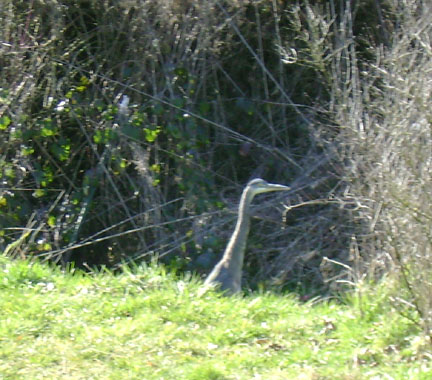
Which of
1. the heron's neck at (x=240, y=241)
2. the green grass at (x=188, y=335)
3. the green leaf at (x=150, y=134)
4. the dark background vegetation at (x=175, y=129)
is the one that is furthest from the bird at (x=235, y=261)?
the green leaf at (x=150, y=134)

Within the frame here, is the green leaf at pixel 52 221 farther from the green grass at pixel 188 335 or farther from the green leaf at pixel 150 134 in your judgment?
the green grass at pixel 188 335

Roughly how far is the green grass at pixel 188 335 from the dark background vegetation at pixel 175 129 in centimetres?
211

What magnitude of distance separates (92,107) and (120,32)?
0.93 m

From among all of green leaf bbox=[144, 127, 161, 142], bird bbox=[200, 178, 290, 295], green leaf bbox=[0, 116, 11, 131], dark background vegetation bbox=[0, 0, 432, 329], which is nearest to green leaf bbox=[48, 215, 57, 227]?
dark background vegetation bbox=[0, 0, 432, 329]

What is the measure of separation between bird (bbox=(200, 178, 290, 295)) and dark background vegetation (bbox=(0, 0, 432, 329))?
109cm

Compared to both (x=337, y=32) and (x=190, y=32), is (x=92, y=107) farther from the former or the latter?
(x=337, y=32)

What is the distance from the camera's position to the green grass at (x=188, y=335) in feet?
19.1

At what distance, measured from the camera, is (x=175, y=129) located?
1002 centimetres

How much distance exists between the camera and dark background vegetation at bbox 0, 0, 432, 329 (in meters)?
9.74

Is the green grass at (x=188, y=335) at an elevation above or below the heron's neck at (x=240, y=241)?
below

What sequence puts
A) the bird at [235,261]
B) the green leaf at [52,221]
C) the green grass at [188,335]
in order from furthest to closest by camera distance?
1. the green leaf at [52,221]
2. the bird at [235,261]
3. the green grass at [188,335]

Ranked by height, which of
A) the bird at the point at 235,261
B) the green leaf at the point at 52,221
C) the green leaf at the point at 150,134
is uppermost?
the green leaf at the point at 150,134

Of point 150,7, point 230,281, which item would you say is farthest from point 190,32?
point 230,281

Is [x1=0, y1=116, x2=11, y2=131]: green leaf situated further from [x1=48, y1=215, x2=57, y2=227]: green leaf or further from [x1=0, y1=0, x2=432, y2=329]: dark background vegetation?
[x1=48, y1=215, x2=57, y2=227]: green leaf
